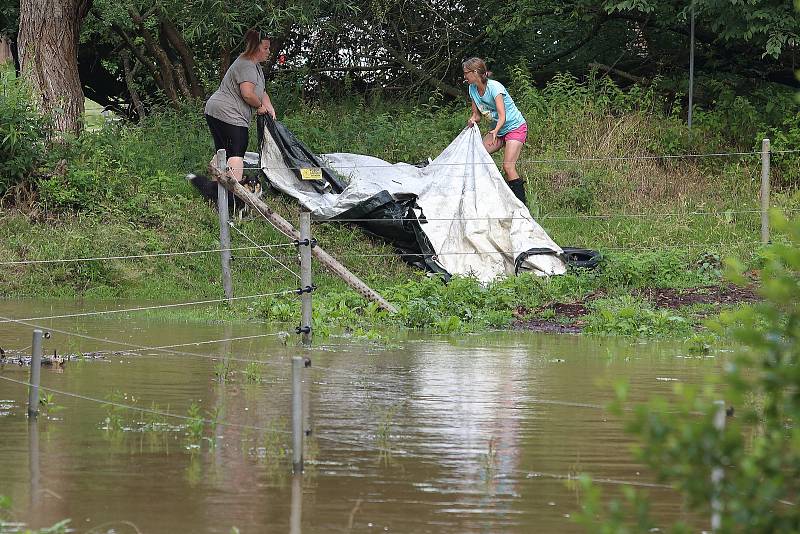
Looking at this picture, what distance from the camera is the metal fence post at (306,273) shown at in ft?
40.8

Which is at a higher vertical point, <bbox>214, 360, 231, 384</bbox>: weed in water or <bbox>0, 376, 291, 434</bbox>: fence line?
<bbox>214, 360, 231, 384</bbox>: weed in water

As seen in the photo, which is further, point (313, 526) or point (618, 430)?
point (618, 430)

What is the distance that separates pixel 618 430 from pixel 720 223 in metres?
9.87

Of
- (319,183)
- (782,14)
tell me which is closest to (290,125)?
(319,183)

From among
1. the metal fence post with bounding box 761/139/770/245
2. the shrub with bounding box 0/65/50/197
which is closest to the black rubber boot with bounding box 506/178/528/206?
the metal fence post with bounding box 761/139/770/245

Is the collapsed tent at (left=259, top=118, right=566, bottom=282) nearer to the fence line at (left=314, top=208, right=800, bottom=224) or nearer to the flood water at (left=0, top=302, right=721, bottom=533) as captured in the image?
the fence line at (left=314, top=208, right=800, bottom=224)

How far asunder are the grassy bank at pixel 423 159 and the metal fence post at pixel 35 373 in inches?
201

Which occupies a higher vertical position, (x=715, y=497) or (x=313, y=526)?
(x=715, y=497)

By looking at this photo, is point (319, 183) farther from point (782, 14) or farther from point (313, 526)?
point (313, 526)

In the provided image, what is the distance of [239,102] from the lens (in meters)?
17.0

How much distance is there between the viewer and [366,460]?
7.74 meters

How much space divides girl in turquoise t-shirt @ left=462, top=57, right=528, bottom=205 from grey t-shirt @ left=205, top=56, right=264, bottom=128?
2.67m

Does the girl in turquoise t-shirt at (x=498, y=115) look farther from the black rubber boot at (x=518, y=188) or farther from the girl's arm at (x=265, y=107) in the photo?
the girl's arm at (x=265, y=107)

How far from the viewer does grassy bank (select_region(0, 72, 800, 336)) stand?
15109 mm
